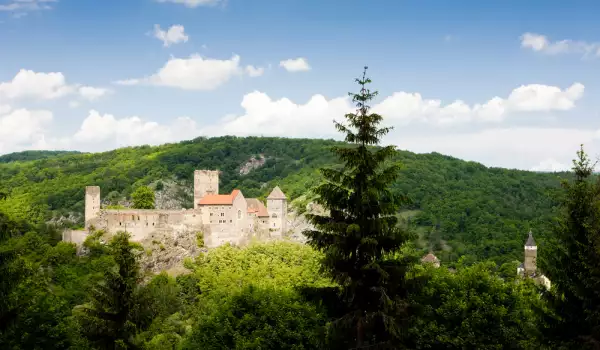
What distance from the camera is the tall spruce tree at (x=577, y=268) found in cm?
2079

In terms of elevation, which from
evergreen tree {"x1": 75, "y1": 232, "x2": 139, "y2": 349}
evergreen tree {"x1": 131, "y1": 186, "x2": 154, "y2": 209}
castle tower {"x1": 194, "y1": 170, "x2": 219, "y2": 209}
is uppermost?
castle tower {"x1": 194, "y1": 170, "x2": 219, "y2": 209}

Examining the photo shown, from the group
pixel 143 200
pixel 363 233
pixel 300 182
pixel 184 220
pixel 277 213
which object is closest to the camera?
pixel 363 233

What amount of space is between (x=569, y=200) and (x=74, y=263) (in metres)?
57.6

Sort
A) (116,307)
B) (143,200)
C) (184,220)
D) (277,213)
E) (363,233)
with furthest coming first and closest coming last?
(143,200) → (277,213) → (184,220) → (116,307) → (363,233)

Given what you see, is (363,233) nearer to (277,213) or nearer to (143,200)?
(277,213)

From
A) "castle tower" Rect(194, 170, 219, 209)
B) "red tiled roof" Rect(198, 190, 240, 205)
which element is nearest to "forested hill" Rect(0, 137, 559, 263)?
"castle tower" Rect(194, 170, 219, 209)

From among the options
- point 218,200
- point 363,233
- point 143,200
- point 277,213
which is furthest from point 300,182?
point 363,233

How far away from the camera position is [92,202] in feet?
233

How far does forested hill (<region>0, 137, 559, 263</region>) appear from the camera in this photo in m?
107

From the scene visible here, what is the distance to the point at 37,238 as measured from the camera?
70938 mm

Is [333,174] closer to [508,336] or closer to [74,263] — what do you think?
[508,336]

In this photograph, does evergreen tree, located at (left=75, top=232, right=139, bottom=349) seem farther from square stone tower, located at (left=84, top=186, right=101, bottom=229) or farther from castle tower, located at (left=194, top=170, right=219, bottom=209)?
castle tower, located at (left=194, top=170, right=219, bottom=209)

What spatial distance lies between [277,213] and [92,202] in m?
22.2

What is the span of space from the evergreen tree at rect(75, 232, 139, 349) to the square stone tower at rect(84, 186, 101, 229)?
46990 millimetres
